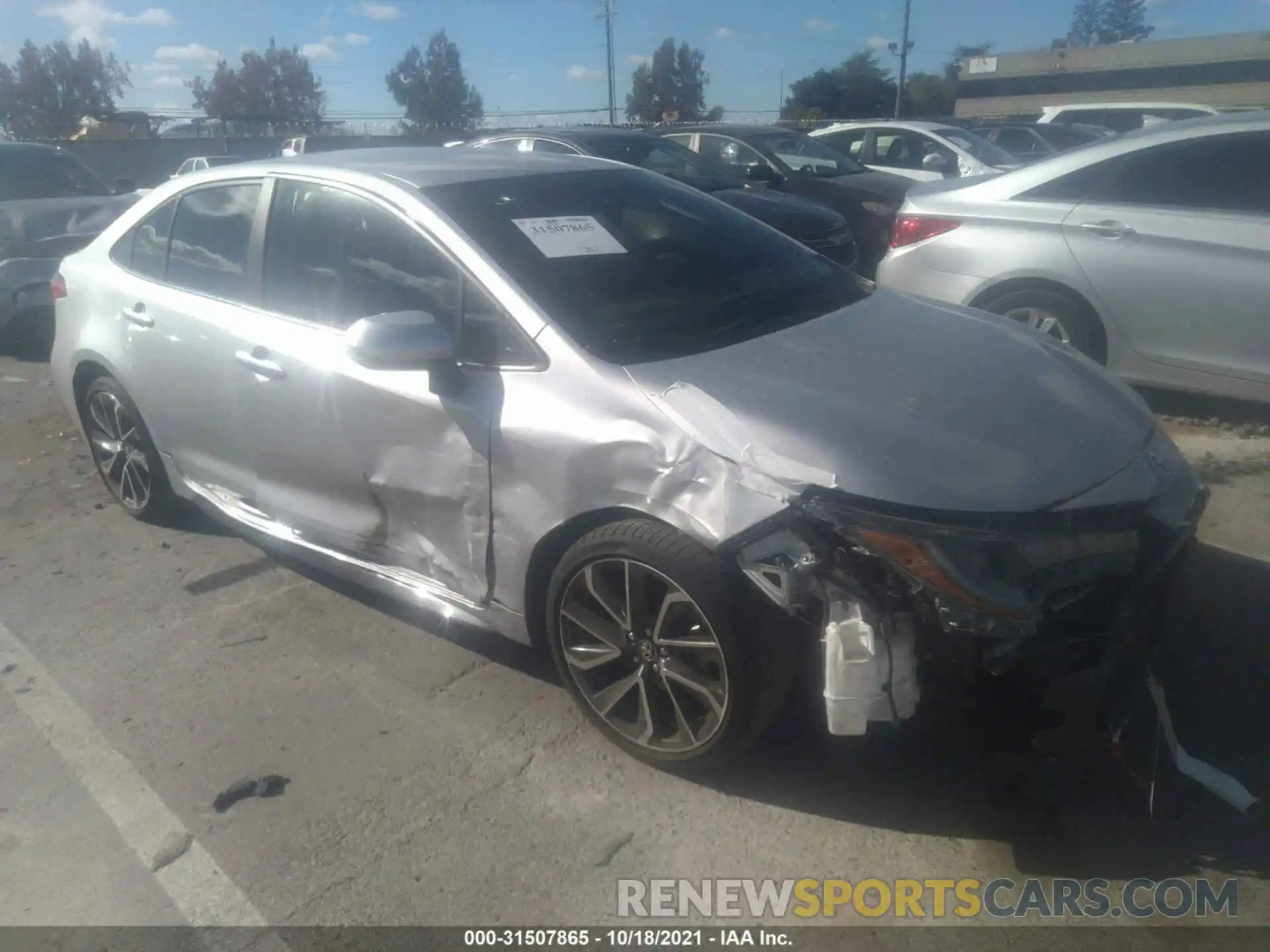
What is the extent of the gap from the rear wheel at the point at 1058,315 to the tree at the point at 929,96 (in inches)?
2195

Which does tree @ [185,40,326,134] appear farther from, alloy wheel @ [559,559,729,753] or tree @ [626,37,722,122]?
alloy wheel @ [559,559,729,753]

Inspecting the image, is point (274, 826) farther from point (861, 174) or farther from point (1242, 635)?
point (861, 174)

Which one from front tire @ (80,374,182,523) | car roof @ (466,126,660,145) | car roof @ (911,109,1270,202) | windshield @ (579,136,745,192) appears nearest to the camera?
front tire @ (80,374,182,523)

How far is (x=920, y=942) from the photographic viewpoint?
2.34 m

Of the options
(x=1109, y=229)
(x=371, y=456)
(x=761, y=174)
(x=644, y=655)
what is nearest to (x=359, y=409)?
(x=371, y=456)

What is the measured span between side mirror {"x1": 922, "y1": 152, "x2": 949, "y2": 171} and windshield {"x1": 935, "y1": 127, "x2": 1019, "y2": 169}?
59 cm

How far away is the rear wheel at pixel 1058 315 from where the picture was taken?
534 cm

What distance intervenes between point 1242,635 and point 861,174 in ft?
27.6

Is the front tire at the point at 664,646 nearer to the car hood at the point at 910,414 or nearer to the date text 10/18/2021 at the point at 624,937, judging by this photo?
the car hood at the point at 910,414

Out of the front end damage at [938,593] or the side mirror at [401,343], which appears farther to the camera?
the side mirror at [401,343]

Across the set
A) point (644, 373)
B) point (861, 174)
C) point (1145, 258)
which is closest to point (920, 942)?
point (644, 373)

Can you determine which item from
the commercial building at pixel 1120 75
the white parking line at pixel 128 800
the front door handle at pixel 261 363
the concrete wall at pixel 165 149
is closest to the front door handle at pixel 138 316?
the front door handle at pixel 261 363

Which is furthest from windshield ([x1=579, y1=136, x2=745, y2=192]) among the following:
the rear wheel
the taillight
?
the rear wheel

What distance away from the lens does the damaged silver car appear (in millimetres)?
2443
